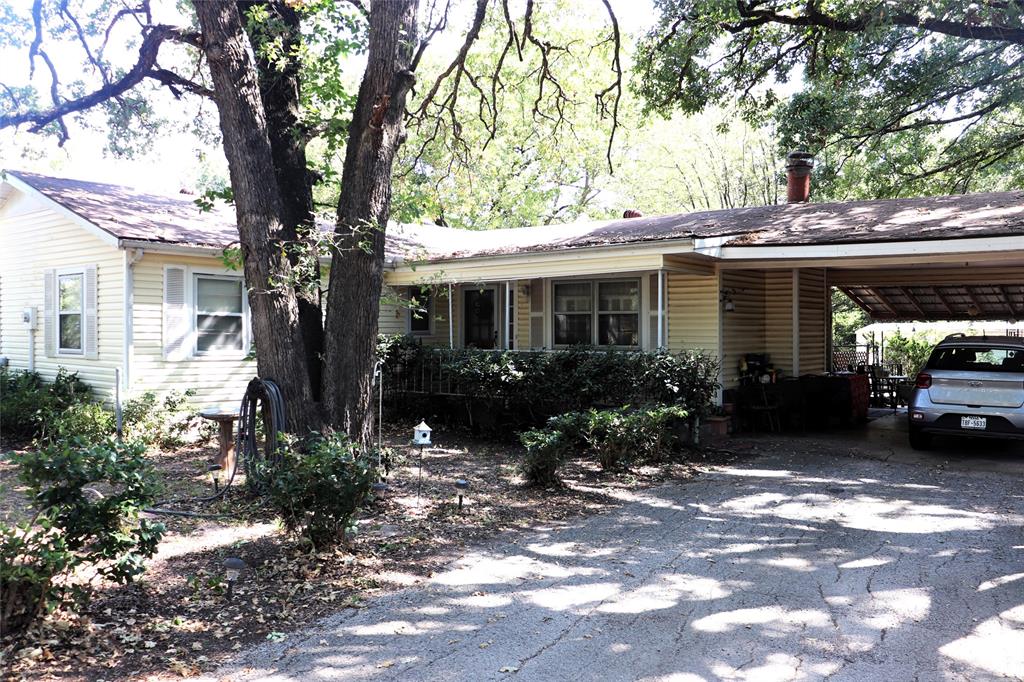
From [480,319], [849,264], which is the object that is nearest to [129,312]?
[480,319]

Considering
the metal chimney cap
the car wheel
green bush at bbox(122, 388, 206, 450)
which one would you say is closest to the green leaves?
the metal chimney cap

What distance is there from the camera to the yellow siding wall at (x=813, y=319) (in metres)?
13.7

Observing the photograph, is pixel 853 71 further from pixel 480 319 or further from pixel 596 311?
pixel 480 319

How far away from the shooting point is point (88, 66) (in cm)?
1194

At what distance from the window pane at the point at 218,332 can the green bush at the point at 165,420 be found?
0.86 metres

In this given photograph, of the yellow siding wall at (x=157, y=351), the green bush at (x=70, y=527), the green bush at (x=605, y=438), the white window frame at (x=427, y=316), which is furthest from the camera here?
the white window frame at (x=427, y=316)

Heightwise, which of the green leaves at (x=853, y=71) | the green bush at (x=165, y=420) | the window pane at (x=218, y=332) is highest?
the green leaves at (x=853, y=71)

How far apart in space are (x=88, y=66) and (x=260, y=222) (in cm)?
760

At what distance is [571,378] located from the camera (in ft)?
35.8

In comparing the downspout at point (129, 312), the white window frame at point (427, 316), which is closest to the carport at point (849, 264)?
the white window frame at point (427, 316)

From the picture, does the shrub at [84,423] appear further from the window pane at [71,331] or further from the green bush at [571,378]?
the green bush at [571,378]

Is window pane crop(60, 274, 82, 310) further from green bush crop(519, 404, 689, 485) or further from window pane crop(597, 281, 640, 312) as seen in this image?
window pane crop(597, 281, 640, 312)

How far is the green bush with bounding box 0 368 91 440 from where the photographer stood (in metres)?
11.4

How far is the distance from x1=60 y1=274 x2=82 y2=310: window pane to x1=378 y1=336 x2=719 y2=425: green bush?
507 cm
